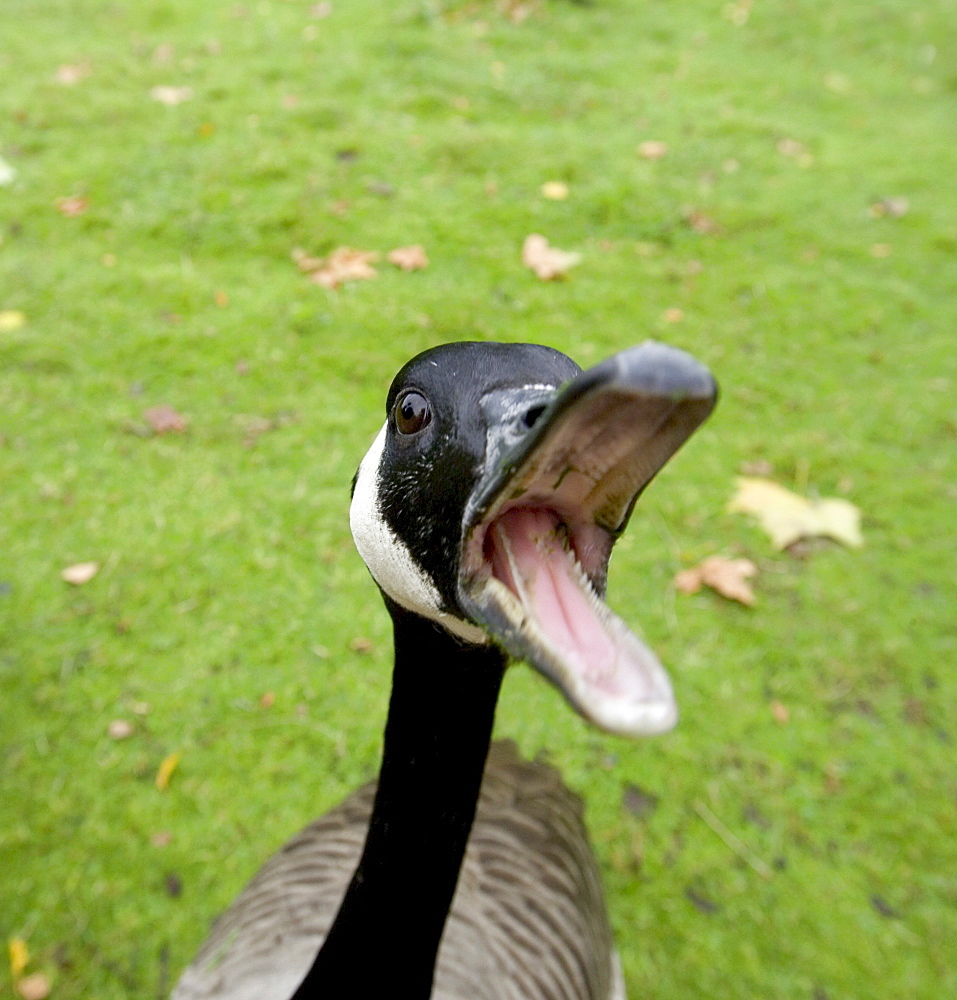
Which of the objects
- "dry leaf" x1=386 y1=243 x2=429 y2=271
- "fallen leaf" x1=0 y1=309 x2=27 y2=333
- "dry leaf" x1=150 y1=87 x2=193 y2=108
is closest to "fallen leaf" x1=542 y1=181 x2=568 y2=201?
"dry leaf" x1=386 y1=243 x2=429 y2=271

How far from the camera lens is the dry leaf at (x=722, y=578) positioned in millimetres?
2590

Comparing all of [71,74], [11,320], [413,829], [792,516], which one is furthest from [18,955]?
[71,74]

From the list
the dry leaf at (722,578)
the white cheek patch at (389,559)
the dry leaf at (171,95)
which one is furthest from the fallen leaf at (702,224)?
the white cheek patch at (389,559)

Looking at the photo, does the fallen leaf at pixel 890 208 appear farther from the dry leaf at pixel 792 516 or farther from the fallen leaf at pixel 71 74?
the fallen leaf at pixel 71 74

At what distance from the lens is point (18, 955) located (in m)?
1.83

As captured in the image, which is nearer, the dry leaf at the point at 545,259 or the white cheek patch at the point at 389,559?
the white cheek patch at the point at 389,559

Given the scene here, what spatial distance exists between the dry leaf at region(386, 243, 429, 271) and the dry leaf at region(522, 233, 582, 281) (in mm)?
470

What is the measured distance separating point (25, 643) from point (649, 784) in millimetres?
1851

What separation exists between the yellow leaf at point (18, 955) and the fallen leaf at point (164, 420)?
169 centimetres

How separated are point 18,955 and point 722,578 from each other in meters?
2.16

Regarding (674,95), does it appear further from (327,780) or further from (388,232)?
(327,780)

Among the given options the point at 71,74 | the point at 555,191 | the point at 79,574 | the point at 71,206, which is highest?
the point at 71,74

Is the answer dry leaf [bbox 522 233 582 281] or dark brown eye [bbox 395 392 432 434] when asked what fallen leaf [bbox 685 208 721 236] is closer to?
dry leaf [bbox 522 233 582 281]

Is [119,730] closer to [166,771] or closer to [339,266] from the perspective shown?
[166,771]
